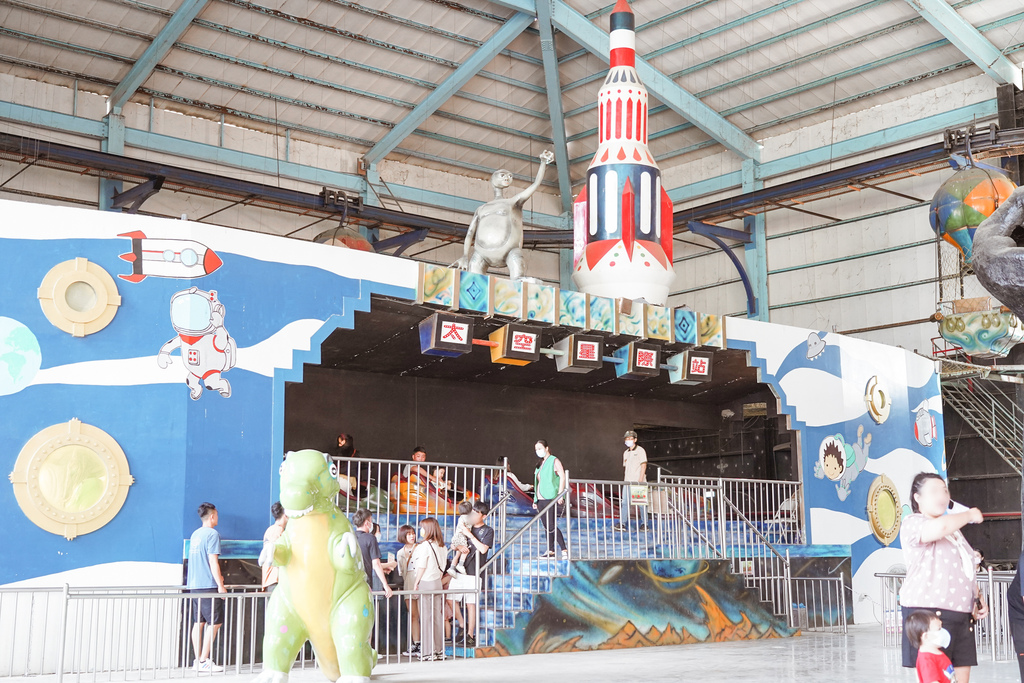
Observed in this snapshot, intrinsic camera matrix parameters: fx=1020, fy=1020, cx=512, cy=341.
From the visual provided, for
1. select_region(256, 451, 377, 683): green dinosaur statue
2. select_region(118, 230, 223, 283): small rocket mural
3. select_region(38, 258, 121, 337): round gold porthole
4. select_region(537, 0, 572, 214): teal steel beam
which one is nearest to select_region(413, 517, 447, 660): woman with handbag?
select_region(256, 451, 377, 683): green dinosaur statue

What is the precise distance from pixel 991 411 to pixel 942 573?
61.7ft

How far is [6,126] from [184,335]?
440 inches

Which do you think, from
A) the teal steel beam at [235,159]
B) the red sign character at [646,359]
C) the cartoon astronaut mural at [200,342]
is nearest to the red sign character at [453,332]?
the cartoon astronaut mural at [200,342]

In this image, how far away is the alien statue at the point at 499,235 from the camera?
603 inches

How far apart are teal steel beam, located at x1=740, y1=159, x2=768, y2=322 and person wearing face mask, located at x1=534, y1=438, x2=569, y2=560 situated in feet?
43.8

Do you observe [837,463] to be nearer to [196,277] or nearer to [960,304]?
[960,304]

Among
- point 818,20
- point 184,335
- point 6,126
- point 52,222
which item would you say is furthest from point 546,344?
point 6,126

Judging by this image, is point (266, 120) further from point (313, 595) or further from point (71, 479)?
point (313, 595)

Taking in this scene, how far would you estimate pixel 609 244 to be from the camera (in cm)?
1631

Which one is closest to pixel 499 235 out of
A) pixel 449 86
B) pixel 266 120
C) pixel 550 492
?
pixel 550 492

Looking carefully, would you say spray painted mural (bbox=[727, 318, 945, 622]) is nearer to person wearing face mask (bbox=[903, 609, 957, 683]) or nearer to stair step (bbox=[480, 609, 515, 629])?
stair step (bbox=[480, 609, 515, 629])

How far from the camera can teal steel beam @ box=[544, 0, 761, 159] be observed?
21906 mm

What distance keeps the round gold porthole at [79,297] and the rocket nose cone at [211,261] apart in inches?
39.6

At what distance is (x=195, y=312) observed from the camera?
11.6 meters
